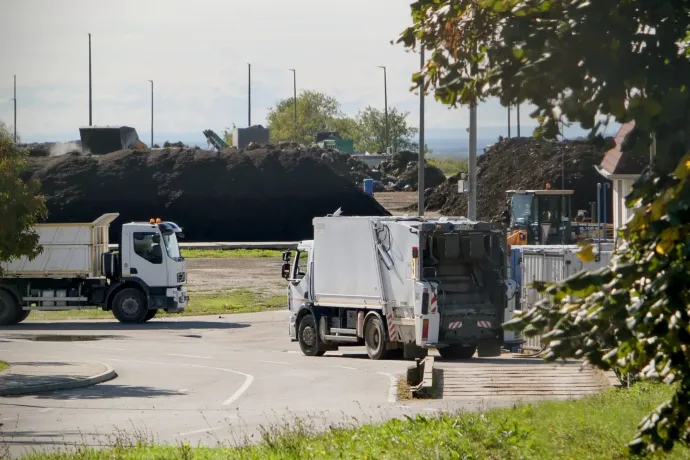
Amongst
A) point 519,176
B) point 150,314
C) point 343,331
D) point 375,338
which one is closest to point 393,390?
point 375,338

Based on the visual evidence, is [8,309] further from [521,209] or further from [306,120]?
[306,120]

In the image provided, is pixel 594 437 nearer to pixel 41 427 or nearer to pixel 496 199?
pixel 41 427

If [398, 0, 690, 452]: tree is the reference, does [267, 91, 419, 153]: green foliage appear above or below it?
above

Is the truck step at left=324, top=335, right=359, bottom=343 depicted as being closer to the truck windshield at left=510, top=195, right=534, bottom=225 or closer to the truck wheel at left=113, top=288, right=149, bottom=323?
the truck wheel at left=113, top=288, right=149, bottom=323

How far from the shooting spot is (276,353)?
28031mm

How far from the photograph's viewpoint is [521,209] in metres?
52.6

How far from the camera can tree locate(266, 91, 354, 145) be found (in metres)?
145

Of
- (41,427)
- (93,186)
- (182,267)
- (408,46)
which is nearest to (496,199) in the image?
(93,186)

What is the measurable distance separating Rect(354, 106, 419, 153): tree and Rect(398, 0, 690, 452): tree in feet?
480

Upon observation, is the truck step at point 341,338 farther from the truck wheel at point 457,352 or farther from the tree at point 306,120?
the tree at point 306,120

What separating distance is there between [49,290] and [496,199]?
44.5 metres

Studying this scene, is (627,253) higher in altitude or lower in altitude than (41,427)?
higher

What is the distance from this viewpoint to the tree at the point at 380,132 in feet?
509

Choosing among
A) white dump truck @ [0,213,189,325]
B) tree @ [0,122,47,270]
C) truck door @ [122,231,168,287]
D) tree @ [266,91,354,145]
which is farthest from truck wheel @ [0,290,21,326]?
tree @ [266,91,354,145]
